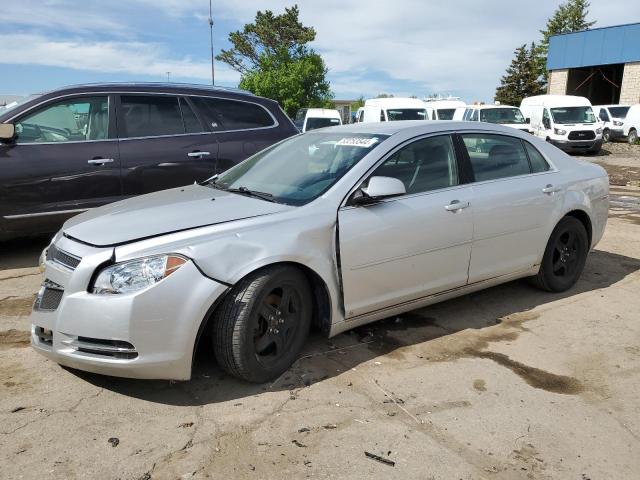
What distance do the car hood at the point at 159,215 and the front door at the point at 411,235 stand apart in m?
0.55

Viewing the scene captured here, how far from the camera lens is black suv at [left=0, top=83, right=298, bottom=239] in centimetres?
553

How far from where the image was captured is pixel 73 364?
3023 mm

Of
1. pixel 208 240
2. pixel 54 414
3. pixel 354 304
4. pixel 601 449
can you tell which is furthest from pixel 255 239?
pixel 601 449

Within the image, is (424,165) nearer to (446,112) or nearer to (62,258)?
(62,258)

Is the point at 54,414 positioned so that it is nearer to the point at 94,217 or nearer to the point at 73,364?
the point at 73,364

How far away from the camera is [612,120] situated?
90.7ft

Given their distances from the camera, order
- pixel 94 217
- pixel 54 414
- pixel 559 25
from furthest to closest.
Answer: pixel 559 25 → pixel 94 217 → pixel 54 414

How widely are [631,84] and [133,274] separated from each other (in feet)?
118

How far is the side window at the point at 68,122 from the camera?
18.5ft

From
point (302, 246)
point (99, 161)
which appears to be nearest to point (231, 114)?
point (99, 161)

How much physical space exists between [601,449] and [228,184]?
2924mm

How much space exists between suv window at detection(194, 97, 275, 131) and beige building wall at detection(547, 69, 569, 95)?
35.7 meters

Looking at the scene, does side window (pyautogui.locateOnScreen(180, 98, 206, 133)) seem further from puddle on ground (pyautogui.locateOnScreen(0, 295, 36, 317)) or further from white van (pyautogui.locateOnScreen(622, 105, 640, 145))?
white van (pyautogui.locateOnScreen(622, 105, 640, 145))

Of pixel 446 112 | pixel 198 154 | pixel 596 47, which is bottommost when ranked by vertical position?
pixel 198 154
